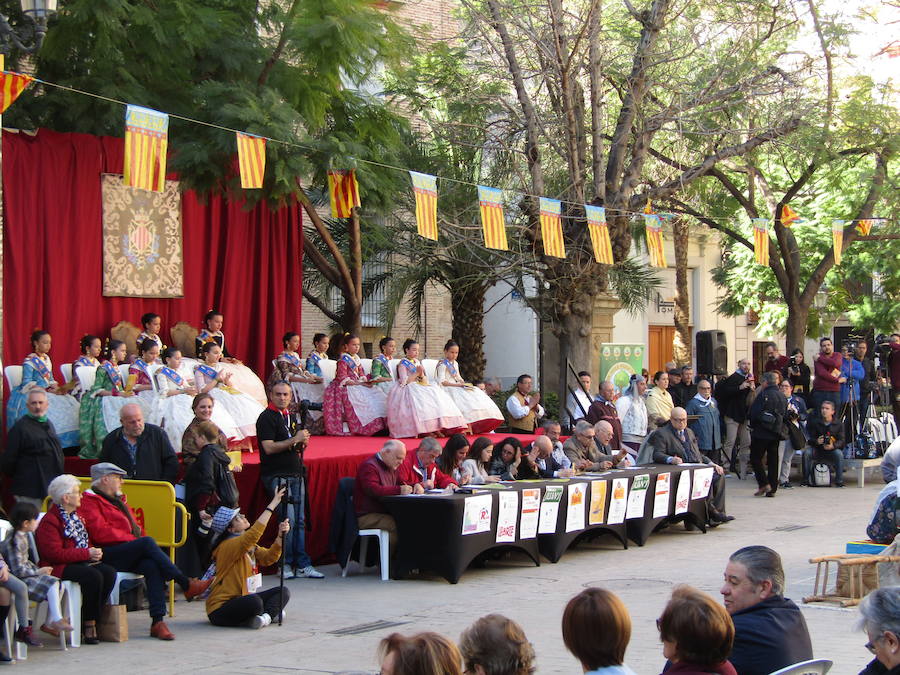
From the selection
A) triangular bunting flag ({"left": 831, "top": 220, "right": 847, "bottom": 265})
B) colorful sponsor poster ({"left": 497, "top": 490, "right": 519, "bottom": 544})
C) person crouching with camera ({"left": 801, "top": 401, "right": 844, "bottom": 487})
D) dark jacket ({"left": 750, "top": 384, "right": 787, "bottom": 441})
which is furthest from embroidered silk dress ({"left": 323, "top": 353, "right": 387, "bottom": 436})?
triangular bunting flag ({"left": 831, "top": 220, "right": 847, "bottom": 265})

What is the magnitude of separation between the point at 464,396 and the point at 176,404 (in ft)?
15.9

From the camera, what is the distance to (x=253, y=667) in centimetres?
808

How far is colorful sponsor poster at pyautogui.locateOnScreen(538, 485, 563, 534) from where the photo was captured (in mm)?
12242

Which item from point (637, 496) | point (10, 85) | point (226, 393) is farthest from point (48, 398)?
point (637, 496)

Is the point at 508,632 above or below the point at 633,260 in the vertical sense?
below

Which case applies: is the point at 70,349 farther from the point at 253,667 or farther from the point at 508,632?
the point at 508,632

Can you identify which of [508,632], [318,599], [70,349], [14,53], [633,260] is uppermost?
[14,53]

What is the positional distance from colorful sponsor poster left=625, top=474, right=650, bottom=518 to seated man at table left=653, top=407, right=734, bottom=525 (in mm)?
1210

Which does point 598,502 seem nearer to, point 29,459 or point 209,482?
point 209,482

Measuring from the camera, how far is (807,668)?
4.75 metres

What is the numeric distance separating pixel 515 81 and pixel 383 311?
5593 mm

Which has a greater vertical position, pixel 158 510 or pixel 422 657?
Answer: pixel 422 657

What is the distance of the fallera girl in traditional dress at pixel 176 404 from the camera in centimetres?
1309

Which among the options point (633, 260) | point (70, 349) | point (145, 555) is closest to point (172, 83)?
point (70, 349)
